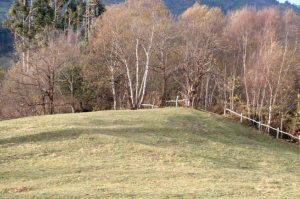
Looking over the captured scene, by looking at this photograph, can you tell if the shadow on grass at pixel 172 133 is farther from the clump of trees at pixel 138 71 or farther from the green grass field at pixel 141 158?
the clump of trees at pixel 138 71

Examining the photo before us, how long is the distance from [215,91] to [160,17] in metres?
19.5

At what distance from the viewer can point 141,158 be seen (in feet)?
80.7

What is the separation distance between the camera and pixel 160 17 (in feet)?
184

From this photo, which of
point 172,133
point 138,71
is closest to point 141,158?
point 172,133

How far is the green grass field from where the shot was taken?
58.4 ft

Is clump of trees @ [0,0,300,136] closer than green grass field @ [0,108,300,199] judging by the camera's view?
No

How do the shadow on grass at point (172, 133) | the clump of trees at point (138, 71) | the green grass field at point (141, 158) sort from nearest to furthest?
the green grass field at point (141, 158) → the shadow on grass at point (172, 133) → the clump of trees at point (138, 71)

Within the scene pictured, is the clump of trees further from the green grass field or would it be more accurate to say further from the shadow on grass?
the green grass field

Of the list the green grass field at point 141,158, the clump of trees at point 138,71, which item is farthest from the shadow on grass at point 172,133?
the clump of trees at point 138,71

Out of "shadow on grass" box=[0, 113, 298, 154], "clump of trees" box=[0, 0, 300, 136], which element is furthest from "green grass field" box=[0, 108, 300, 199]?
"clump of trees" box=[0, 0, 300, 136]

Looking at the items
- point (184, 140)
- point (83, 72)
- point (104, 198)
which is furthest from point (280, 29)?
point (104, 198)

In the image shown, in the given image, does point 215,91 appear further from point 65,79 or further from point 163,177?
point 163,177

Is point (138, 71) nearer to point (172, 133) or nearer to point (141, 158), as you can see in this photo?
point (172, 133)

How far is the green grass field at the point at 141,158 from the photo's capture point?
17.8 meters
